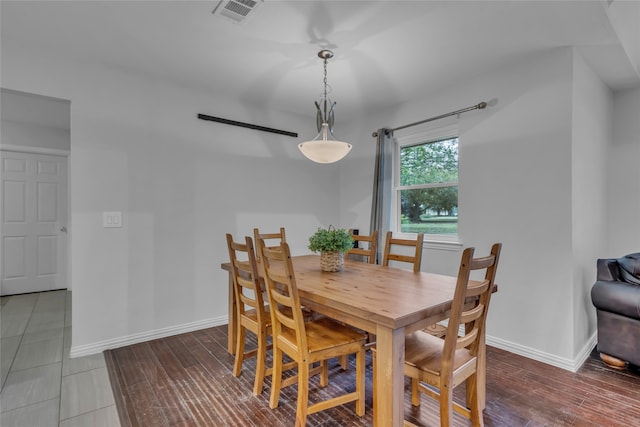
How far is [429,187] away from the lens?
11.1ft

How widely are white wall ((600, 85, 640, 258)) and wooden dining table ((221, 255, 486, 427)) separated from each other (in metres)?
2.33

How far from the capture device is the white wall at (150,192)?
261cm

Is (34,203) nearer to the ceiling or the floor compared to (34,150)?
nearer to the floor

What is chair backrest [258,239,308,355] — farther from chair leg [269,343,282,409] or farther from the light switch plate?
the light switch plate

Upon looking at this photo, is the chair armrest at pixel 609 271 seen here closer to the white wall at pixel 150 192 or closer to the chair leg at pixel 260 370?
the chair leg at pixel 260 370

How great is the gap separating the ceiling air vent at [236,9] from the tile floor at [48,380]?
2.49 m

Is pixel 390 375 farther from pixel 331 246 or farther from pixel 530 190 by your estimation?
pixel 530 190

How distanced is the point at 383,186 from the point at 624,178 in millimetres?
2258

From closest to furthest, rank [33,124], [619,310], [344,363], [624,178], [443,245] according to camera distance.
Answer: [619,310]
[344,363]
[624,178]
[443,245]
[33,124]

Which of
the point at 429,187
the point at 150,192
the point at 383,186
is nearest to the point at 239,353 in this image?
the point at 150,192

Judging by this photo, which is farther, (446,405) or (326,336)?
(326,336)

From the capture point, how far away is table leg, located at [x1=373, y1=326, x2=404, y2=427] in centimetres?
133

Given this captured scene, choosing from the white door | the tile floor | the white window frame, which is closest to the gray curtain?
the white window frame

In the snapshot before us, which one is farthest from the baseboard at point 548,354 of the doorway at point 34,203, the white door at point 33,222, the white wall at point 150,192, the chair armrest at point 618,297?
the white door at point 33,222
